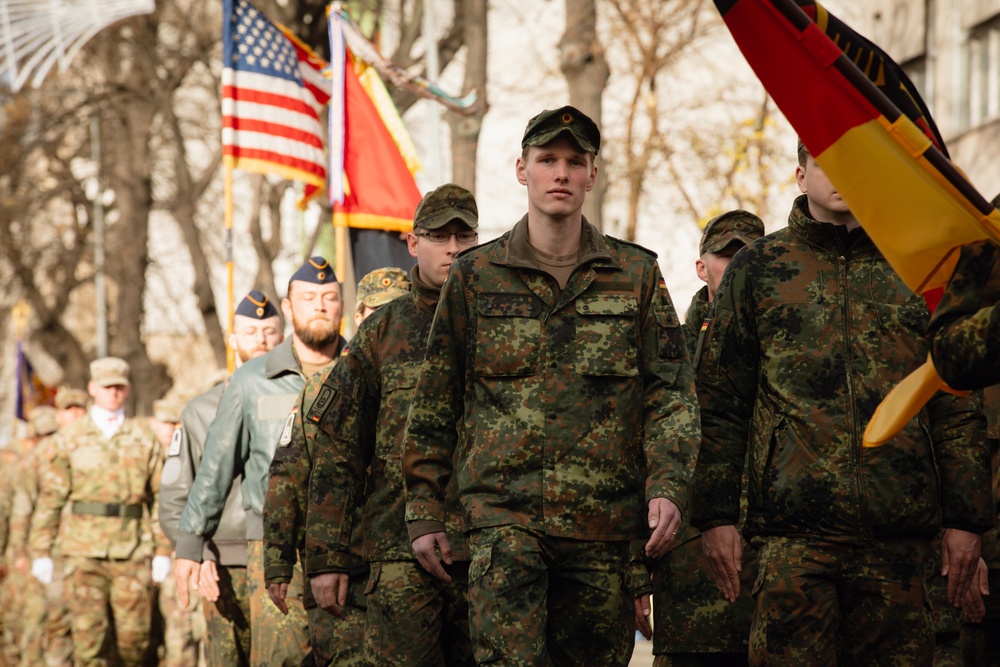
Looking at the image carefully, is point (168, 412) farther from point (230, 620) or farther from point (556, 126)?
point (556, 126)

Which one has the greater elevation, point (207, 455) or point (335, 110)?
point (335, 110)

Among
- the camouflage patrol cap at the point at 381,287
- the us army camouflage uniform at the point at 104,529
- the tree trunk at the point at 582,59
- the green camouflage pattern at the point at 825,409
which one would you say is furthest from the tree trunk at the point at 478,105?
the green camouflage pattern at the point at 825,409

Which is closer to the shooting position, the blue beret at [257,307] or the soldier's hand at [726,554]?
the soldier's hand at [726,554]

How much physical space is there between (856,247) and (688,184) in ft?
80.8

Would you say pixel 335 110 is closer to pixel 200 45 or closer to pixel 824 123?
pixel 824 123

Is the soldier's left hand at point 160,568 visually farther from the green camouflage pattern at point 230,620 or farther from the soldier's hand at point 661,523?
the soldier's hand at point 661,523

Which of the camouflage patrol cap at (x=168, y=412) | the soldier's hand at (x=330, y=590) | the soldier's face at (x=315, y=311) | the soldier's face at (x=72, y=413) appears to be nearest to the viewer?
the soldier's hand at (x=330, y=590)

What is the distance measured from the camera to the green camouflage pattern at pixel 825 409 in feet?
18.3

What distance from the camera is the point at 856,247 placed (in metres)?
5.77

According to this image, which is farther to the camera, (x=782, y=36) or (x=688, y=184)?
(x=688, y=184)

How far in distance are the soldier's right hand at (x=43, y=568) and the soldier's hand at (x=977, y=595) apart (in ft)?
27.8

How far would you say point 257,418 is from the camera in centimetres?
964

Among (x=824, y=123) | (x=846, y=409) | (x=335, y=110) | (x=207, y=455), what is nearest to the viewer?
(x=824, y=123)

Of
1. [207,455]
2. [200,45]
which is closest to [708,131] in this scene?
[200,45]
